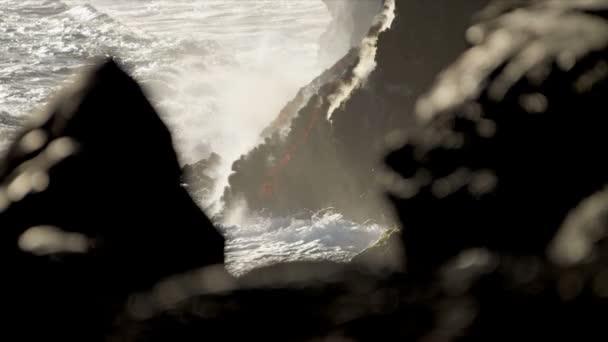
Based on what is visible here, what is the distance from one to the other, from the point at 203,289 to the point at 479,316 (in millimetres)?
1017

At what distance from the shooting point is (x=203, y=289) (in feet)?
8.69

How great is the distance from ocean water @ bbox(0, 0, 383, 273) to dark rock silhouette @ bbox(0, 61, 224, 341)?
68.1 ft

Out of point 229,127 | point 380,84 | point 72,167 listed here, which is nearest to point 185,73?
point 229,127

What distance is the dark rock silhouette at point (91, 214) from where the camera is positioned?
8.92ft

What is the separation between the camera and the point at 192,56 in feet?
326

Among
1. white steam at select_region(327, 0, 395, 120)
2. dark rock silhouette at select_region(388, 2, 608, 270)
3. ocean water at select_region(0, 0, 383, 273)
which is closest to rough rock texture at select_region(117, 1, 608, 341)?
dark rock silhouette at select_region(388, 2, 608, 270)

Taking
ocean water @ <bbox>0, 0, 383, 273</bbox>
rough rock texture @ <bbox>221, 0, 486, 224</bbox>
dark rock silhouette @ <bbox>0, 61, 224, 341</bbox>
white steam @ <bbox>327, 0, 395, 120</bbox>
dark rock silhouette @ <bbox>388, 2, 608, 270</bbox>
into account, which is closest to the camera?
dark rock silhouette @ <bbox>388, 2, 608, 270</bbox>

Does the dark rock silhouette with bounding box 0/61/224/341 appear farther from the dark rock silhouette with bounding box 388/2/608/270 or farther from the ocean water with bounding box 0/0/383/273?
the ocean water with bounding box 0/0/383/273

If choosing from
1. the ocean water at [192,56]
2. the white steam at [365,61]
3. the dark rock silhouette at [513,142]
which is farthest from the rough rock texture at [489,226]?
the ocean water at [192,56]

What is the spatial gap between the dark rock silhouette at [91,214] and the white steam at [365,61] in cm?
1910

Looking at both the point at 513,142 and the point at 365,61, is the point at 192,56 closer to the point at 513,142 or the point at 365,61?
the point at 365,61

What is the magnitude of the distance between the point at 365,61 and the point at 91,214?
20567 mm

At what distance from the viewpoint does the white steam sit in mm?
22500

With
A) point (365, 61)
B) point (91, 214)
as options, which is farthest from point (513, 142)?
point (365, 61)
